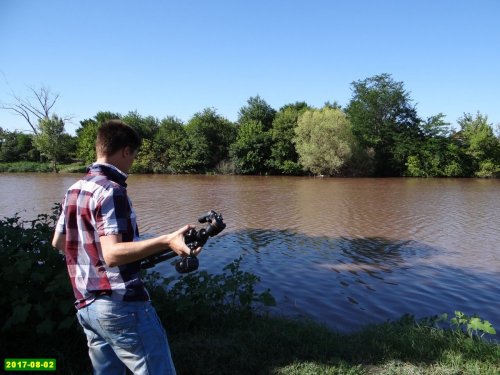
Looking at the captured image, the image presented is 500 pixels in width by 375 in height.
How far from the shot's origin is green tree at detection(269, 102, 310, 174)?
158 feet

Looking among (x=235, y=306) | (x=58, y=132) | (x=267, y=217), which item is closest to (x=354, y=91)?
(x=58, y=132)

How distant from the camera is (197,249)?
2133mm

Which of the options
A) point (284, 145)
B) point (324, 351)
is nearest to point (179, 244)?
point (324, 351)

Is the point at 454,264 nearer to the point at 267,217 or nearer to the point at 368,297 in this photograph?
the point at 368,297

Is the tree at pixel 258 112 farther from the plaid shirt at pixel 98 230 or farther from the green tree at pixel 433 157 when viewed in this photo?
the plaid shirt at pixel 98 230

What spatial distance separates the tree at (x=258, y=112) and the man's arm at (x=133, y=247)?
171 ft

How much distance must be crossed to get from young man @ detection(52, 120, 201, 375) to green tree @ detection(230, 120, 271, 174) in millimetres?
46960

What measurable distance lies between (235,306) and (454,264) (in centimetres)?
674

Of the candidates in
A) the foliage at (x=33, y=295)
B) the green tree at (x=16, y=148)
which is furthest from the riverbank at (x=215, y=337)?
the green tree at (x=16, y=148)

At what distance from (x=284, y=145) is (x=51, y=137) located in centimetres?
3199

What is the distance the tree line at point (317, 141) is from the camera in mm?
45781

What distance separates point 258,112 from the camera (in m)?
53.7

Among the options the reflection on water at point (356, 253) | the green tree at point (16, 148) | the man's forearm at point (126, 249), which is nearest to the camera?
the man's forearm at point (126, 249)
